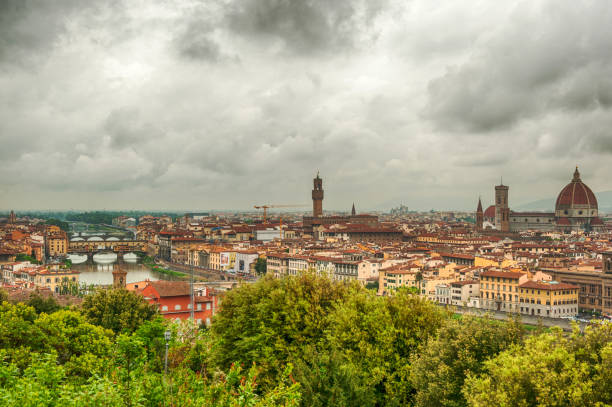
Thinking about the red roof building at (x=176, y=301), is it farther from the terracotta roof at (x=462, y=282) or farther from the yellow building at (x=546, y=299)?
the yellow building at (x=546, y=299)

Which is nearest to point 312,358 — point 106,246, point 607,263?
point 607,263

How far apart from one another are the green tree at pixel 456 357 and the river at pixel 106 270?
3144 cm

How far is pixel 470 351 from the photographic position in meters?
7.12

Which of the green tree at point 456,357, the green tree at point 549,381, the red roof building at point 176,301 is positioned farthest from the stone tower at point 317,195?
the green tree at point 549,381

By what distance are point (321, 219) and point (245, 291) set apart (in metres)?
62.2

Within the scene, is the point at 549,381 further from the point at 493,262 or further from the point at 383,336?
the point at 493,262

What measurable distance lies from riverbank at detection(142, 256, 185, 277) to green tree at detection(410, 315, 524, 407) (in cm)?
3712

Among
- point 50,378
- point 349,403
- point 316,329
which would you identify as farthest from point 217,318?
point 50,378

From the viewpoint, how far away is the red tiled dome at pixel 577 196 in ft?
240

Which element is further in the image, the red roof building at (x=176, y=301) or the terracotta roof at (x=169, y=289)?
the terracotta roof at (x=169, y=289)

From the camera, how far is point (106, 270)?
47.8 meters

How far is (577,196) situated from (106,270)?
56219 millimetres

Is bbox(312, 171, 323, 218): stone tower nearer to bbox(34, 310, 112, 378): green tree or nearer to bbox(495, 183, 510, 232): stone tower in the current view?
bbox(495, 183, 510, 232): stone tower

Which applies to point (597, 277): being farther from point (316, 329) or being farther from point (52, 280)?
point (52, 280)
